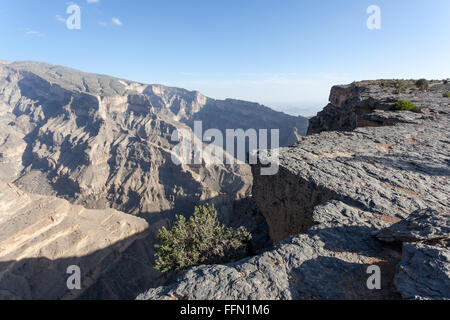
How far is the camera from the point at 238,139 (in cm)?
15275

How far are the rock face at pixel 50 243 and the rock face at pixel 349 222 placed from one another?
128 ft

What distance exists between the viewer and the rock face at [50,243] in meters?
31.8

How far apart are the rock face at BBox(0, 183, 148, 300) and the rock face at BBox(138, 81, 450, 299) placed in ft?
128

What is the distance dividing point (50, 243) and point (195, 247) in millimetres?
39175

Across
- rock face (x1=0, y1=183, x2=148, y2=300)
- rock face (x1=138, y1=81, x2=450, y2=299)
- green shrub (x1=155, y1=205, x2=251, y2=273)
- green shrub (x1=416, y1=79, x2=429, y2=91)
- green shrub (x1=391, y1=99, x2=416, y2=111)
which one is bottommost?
rock face (x1=0, y1=183, x2=148, y2=300)

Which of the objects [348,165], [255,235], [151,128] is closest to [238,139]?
[151,128]

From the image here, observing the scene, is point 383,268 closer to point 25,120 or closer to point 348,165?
point 348,165

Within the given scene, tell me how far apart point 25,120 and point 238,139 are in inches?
5612

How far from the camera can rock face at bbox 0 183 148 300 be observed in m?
31.8

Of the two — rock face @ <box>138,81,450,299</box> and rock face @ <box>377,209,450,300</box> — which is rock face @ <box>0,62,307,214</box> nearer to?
rock face @ <box>138,81,450,299</box>

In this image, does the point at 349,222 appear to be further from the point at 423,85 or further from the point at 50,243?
the point at 50,243

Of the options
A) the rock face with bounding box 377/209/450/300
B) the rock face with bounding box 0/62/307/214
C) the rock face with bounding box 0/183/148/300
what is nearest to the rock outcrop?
the rock face with bounding box 0/183/148/300

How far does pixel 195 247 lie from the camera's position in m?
11.2
